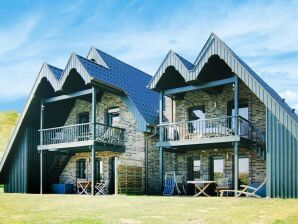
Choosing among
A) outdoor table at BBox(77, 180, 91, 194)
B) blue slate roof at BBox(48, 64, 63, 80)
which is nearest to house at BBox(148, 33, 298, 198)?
outdoor table at BBox(77, 180, 91, 194)

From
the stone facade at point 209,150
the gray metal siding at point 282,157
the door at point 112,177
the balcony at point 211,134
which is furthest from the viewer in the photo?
the door at point 112,177

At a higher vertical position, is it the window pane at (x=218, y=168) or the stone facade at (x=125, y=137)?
the stone facade at (x=125, y=137)

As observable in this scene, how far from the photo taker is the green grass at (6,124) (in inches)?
3506

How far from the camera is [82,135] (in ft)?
71.1

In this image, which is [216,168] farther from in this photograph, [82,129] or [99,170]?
[82,129]

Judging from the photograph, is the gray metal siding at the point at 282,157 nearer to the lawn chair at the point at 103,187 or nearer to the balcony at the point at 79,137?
the balcony at the point at 79,137

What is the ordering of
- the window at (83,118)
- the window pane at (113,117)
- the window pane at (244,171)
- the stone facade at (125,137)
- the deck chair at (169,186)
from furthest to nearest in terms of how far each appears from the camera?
the window at (83,118) < the window pane at (113,117) < the stone facade at (125,137) < the deck chair at (169,186) < the window pane at (244,171)

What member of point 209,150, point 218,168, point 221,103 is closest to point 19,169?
point 209,150

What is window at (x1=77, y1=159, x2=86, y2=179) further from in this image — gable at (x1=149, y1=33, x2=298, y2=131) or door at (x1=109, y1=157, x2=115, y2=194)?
gable at (x1=149, y1=33, x2=298, y2=131)

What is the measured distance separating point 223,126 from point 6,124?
9726 cm

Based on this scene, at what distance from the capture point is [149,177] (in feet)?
68.6

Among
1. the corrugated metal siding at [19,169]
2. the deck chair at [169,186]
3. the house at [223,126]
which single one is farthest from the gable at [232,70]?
the corrugated metal siding at [19,169]

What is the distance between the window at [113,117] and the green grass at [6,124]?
63.5 m

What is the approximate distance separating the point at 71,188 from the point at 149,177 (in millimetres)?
4802
